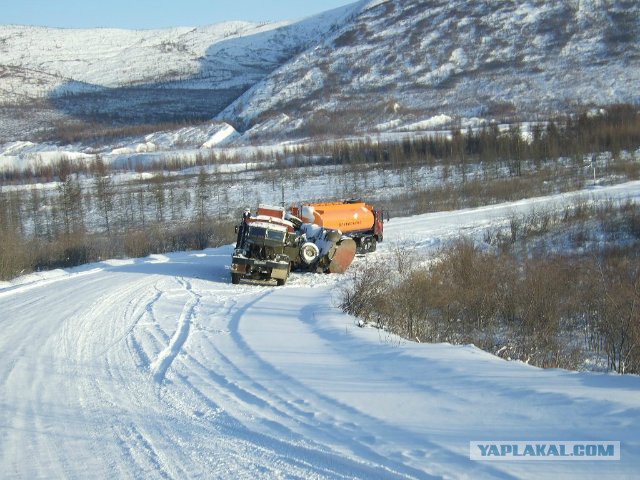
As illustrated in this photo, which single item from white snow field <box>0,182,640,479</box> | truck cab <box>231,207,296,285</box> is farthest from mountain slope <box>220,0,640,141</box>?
white snow field <box>0,182,640,479</box>

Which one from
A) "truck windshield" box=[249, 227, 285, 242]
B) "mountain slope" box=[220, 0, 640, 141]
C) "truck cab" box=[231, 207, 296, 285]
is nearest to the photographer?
"truck cab" box=[231, 207, 296, 285]

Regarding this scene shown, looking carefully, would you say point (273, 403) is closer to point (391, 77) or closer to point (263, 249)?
point (263, 249)

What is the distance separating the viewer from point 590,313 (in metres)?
15.1

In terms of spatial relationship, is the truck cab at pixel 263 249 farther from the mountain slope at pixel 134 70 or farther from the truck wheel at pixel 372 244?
the mountain slope at pixel 134 70

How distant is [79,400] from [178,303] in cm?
699

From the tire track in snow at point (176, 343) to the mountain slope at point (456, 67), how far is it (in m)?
83.4

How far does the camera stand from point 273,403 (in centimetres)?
790

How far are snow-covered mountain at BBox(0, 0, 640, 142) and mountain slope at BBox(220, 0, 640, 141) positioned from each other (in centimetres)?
25

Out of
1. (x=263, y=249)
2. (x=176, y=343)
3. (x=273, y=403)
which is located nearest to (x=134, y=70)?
(x=263, y=249)

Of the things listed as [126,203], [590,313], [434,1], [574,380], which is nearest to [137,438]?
[574,380]

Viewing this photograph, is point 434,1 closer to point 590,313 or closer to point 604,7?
point 604,7

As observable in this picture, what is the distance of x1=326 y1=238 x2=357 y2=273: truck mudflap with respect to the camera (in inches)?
814

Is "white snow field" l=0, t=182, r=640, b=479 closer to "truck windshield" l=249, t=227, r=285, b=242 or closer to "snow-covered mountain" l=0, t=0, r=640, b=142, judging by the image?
"truck windshield" l=249, t=227, r=285, b=242

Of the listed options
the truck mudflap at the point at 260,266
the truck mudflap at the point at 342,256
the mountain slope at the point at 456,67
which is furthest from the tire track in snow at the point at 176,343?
the mountain slope at the point at 456,67
